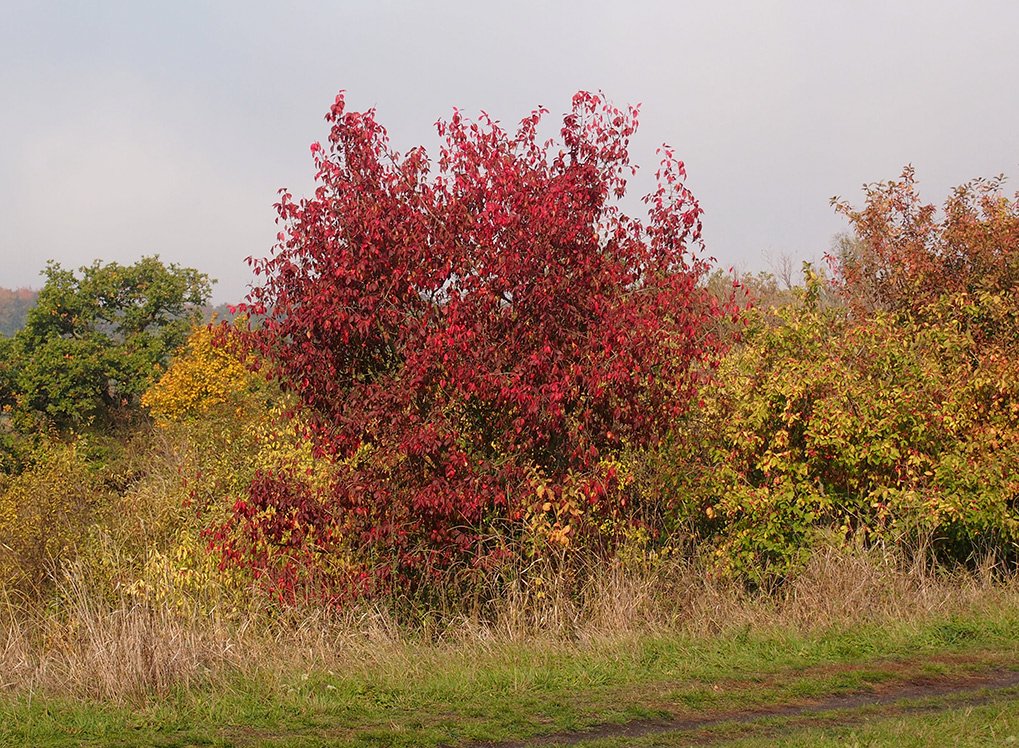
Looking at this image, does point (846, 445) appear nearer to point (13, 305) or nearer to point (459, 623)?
point (459, 623)

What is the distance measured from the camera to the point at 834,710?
722 cm

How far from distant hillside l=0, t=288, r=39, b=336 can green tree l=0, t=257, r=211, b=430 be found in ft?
300

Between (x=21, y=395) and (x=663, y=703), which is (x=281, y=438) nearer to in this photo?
(x=663, y=703)

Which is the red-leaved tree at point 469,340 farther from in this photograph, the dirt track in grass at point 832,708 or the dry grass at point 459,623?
the dirt track in grass at point 832,708

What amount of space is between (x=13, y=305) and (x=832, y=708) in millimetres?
154388

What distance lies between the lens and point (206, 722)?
273 inches

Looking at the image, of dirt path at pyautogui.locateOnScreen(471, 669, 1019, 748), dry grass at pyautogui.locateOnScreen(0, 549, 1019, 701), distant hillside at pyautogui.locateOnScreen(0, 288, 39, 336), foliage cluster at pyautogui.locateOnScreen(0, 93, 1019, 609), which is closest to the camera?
dirt path at pyautogui.locateOnScreen(471, 669, 1019, 748)

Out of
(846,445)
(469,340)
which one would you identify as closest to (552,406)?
(469,340)

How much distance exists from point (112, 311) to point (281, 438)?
137ft

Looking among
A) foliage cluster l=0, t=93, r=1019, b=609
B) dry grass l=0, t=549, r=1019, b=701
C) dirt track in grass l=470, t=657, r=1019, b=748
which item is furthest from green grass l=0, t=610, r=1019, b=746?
foliage cluster l=0, t=93, r=1019, b=609

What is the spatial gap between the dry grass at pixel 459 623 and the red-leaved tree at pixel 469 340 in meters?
0.80

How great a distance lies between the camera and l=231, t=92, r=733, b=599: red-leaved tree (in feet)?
32.3

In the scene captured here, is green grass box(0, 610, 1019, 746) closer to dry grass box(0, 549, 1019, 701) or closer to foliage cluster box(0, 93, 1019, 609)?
dry grass box(0, 549, 1019, 701)

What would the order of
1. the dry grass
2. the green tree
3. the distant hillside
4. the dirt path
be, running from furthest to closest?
the distant hillside, the green tree, the dry grass, the dirt path
